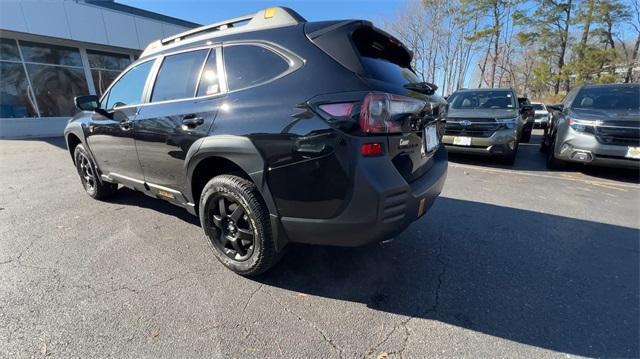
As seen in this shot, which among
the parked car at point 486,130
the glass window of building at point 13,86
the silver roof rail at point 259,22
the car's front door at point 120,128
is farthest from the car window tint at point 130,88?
the glass window of building at point 13,86

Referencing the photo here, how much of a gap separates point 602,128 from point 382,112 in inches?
212

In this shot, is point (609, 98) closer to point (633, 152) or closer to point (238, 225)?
point (633, 152)

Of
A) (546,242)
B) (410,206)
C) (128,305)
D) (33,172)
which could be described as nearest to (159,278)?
(128,305)

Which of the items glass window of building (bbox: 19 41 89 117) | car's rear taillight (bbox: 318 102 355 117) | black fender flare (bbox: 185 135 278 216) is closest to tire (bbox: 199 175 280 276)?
black fender flare (bbox: 185 135 278 216)

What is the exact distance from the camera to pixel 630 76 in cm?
2453

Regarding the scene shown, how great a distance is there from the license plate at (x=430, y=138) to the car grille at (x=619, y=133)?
4.40 m

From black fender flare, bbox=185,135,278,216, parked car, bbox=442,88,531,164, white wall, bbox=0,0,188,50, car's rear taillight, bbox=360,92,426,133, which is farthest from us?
white wall, bbox=0,0,188,50

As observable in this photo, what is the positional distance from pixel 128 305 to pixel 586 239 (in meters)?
4.19

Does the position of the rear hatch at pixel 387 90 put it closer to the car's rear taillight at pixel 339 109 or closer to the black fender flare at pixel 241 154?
the car's rear taillight at pixel 339 109

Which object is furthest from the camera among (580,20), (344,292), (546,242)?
(580,20)

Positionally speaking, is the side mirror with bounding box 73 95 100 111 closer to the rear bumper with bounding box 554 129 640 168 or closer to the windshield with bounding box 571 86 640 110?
the rear bumper with bounding box 554 129 640 168

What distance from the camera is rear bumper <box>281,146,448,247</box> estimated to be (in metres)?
1.79

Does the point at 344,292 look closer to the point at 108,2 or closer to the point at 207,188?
the point at 207,188

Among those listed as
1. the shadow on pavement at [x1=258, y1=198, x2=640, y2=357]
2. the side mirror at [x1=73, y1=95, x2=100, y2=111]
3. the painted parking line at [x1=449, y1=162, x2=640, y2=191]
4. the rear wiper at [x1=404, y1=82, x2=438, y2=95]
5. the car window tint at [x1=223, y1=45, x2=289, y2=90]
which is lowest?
the painted parking line at [x1=449, y1=162, x2=640, y2=191]
